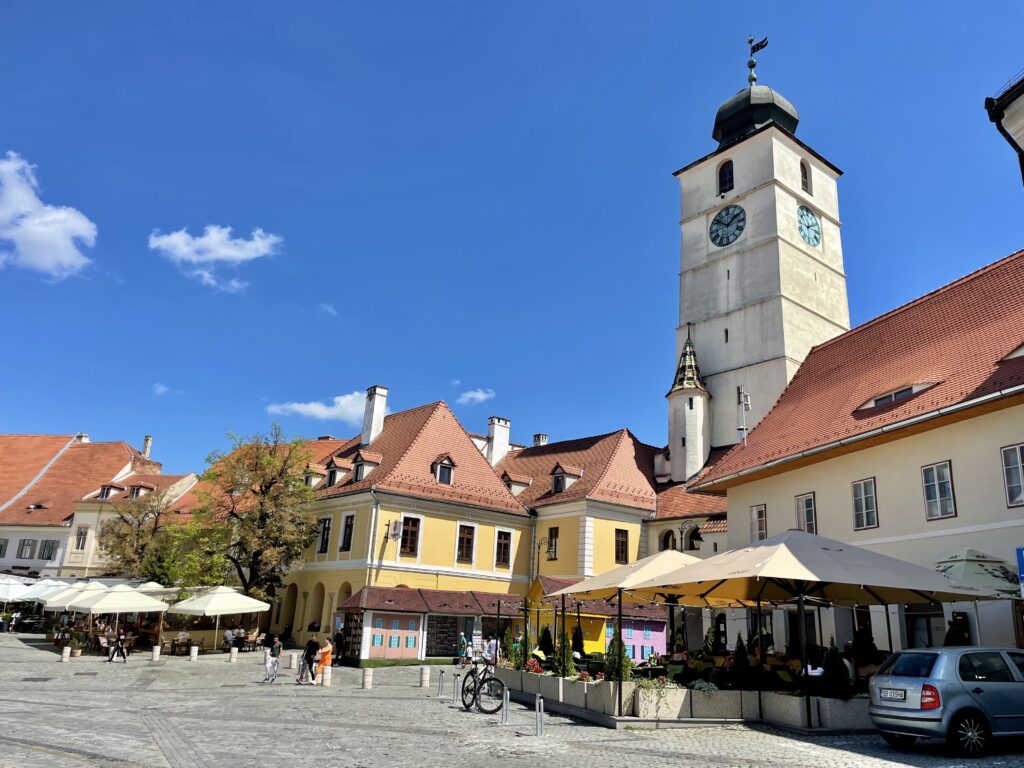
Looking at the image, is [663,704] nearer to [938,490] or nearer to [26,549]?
[938,490]

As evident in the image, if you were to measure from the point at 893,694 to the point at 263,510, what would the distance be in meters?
26.6

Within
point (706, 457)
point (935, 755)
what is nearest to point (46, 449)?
point (706, 457)

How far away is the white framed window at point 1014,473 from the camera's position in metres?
16.4

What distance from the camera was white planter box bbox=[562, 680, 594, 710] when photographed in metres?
15.8

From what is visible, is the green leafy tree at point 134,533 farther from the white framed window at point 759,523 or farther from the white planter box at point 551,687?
the white framed window at point 759,523

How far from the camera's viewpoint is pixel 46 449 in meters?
58.6

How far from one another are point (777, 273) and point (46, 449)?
54417 mm

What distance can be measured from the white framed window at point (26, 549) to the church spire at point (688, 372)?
142 feet

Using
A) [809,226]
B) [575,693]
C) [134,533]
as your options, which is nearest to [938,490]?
[575,693]

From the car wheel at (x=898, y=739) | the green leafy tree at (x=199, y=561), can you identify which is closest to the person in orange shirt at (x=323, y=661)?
the green leafy tree at (x=199, y=561)

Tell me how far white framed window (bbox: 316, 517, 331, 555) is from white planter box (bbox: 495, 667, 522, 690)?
17.0 meters

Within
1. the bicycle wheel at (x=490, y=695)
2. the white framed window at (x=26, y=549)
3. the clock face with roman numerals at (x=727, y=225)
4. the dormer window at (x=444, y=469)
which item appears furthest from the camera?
the white framed window at (x=26, y=549)

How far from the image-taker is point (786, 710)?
13.6m

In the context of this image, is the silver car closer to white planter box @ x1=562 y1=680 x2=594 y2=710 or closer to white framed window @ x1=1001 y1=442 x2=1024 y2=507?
white planter box @ x1=562 y1=680 x2=594 y2=710
